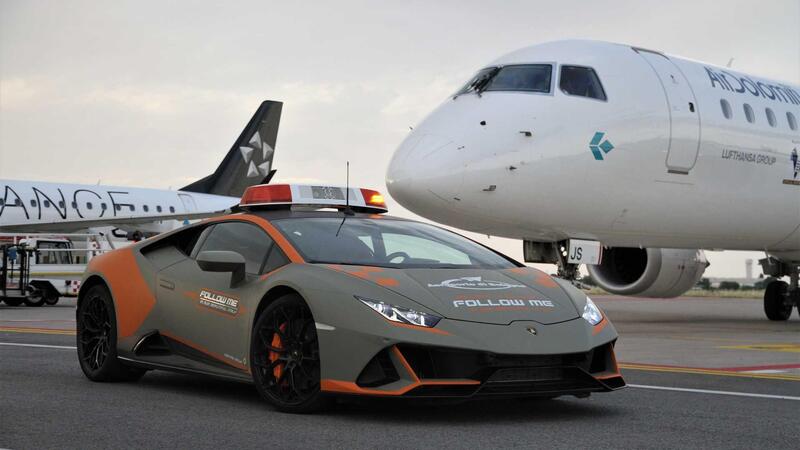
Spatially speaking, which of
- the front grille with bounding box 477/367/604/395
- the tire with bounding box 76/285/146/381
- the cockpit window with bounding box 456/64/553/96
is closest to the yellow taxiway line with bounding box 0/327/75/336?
the tire with bounding box 76/285/146/381

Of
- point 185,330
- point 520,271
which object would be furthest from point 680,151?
point 185,330

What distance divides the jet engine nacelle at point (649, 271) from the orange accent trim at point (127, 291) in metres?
11.7

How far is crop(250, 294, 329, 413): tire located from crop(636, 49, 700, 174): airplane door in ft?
28.4

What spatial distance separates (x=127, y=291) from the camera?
7.13 metres

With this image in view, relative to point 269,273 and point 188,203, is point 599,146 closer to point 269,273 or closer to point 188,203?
point 269,273

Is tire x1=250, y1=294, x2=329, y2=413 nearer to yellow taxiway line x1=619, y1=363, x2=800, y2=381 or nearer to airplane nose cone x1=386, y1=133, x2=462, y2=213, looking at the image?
yellow taxiway line x1=619, y1=363, x2=800, y2=381

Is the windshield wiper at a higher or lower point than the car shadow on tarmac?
higher

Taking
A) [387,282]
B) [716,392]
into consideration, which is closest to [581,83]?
[716,392]

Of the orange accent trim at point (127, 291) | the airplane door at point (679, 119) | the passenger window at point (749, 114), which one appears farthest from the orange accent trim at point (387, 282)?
the passenger window at point (749, 114)

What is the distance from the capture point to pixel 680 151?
1350 cm

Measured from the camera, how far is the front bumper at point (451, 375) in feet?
17.2

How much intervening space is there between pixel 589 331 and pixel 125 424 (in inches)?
95.9

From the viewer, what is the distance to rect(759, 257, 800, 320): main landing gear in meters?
18.3

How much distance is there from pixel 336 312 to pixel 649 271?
41.9 ft
